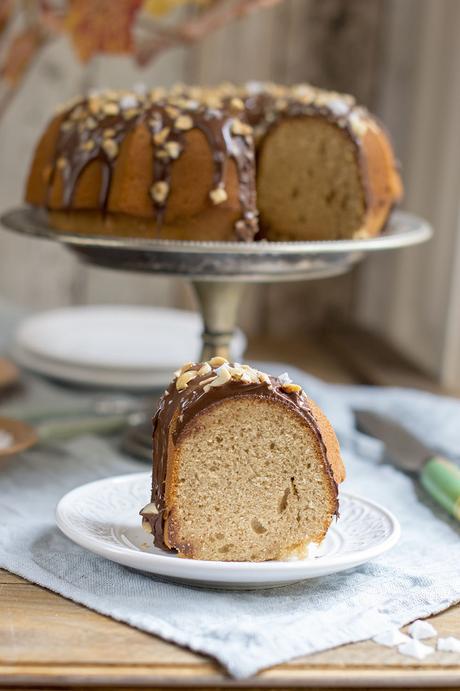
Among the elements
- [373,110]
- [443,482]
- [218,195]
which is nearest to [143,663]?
[443,482]

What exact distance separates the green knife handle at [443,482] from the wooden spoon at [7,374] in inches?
32.2

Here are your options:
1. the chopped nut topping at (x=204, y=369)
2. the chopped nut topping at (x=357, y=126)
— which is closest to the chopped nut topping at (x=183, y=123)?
the chopped nut topping at (x=357, y=126)

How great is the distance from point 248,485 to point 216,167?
52 cm

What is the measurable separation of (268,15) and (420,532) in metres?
1.70

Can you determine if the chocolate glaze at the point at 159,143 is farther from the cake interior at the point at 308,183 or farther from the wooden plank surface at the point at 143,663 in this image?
the wooden plank surface at the point at 143,663

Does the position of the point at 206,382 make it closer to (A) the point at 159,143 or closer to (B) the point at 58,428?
(A) the point at 159,143

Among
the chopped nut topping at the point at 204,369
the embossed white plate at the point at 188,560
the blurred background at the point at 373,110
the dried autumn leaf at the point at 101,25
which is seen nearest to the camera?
the embossed white plate at the point at 188,560

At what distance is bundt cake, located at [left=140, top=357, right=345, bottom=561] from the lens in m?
1.19

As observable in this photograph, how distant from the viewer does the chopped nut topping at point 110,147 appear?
1.58 m

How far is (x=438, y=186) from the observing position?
8.07ft

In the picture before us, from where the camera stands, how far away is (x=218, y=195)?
1533mm

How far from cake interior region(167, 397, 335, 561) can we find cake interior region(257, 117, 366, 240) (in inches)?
21.7

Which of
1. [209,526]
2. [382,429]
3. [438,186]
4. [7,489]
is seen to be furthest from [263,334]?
[209,526]

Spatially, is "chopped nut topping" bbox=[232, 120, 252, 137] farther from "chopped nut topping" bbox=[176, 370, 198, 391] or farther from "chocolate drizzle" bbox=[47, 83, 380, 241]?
"chopped nut topping" bbox=[176, 370, 198, 391]
